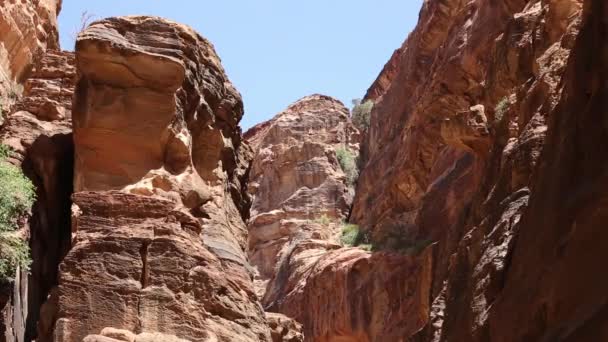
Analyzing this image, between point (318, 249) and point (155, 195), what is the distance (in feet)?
75.0

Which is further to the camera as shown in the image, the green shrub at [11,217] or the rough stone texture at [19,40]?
the rough stone texture at [19,40]

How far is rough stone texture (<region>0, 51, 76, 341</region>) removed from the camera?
21.3m

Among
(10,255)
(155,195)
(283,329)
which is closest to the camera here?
(10,255)

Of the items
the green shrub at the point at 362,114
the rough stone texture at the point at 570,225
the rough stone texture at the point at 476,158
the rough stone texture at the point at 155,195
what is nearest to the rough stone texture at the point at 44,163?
the rough stone texture at the point at 155,195

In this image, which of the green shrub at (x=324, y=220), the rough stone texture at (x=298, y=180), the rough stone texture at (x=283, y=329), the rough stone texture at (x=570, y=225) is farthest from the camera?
the rough stone texture at (x=298, y=180)

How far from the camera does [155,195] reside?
21.3 metres

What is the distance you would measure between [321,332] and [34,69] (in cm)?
1577

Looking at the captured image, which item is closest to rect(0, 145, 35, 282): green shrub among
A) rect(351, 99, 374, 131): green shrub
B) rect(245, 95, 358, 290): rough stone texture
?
rect(245, 95, 358, 290): rough stone texture

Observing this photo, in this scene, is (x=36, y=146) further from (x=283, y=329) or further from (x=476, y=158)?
(x=476, y=158)

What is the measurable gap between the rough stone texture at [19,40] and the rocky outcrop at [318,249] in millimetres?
13090

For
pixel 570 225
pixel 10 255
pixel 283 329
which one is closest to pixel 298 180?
pixel 283 329

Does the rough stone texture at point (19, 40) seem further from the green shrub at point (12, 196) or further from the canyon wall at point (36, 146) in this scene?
the green shrub at point (12, 196)

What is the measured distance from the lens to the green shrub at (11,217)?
18859 mm

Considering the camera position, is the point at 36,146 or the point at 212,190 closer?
the point at 36,146
